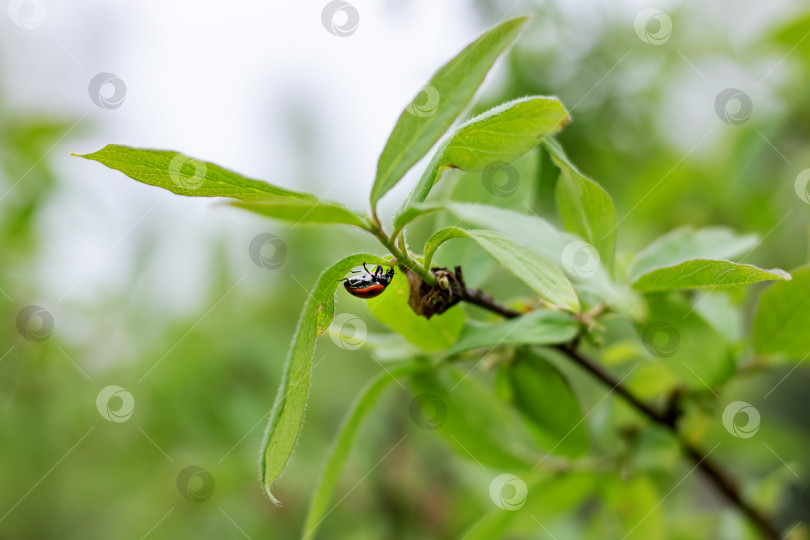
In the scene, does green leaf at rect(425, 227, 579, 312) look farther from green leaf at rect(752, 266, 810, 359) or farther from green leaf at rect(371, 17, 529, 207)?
green leaf at rect(752, 266, 810, 359)

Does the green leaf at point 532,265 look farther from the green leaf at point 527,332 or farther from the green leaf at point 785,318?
the green leaf at point 785,318

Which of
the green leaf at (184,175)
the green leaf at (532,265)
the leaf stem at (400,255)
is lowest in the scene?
the green leaf at (184,175)

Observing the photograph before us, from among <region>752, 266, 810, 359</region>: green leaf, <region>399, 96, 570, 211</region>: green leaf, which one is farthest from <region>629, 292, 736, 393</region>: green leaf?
<region>399, 96, 570, 211</region>: green leaf

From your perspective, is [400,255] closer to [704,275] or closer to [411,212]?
[411,212]

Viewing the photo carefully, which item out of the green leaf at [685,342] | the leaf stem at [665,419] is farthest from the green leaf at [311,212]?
the green leaf at [685,342]

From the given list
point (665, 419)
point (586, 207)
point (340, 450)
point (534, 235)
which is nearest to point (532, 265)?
point (534, 235)

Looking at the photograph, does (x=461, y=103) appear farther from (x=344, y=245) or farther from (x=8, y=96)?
(x=8, y=96)

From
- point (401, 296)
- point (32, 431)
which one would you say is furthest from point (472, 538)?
point (32, 431)
